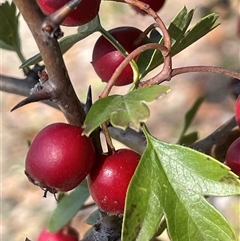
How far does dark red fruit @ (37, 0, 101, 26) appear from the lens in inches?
25.1

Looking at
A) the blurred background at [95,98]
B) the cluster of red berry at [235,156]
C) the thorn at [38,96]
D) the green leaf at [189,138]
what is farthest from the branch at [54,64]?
the blurred background at [95,98]

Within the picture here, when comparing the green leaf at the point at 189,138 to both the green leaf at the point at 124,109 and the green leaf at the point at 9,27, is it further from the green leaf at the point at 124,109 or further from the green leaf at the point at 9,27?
the green leaf at the point at 124,109

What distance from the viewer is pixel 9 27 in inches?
42.6

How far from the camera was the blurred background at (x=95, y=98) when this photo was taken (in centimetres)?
249

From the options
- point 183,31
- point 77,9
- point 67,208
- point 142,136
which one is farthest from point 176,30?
point 67,208

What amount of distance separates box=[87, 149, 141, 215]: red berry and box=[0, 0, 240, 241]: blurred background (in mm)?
1633

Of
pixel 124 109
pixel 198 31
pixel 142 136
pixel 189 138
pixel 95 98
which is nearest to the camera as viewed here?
pixel 124 109

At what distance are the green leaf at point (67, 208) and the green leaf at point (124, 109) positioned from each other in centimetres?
56

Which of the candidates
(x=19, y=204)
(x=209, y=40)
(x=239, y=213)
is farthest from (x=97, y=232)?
(x=209, y=40)

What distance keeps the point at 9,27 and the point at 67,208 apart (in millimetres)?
348

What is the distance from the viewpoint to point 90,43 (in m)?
2.99

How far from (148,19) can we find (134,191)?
7.94ft

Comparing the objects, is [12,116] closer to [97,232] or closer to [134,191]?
[97,232]

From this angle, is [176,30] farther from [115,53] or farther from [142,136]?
[142,136]
